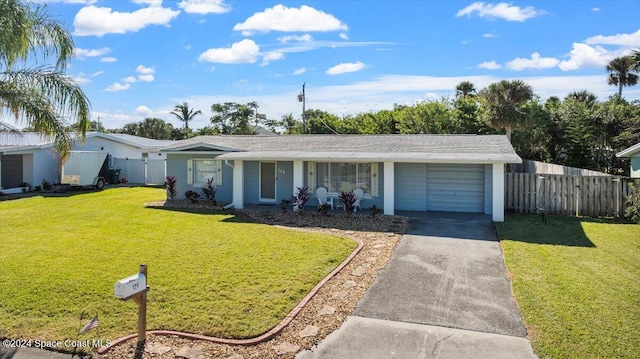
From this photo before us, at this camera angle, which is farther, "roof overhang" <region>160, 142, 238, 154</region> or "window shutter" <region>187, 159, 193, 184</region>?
"window shutter" <region>187, 159, 193, 184</region>

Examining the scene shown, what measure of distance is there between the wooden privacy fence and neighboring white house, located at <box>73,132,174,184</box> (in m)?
23.4

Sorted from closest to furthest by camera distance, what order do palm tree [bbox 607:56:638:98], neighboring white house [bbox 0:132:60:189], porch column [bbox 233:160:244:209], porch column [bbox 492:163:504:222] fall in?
1. porch column [bbox 492:163:504:222]
2. porch column [bbox 233:160:244:209]
3. neighboring white house [bbox 0:132:60:189]
4. palm tree [bbox 607:56:638:98]

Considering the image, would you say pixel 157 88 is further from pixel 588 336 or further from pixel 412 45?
pixel 588 336

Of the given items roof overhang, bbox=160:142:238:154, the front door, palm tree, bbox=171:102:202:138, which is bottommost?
the front door

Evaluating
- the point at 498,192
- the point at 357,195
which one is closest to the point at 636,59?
the point at 498,192

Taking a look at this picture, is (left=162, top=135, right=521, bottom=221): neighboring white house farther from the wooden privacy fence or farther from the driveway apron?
the driveway apron

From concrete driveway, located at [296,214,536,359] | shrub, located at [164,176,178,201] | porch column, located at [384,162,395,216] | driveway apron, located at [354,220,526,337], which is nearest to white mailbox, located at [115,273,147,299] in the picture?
concrete driveway, located at [296,214,536,359]

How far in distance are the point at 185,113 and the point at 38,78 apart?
53972 mm

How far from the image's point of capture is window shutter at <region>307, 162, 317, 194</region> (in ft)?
55.6

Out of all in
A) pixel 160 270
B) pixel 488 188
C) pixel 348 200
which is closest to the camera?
pixel 160 270

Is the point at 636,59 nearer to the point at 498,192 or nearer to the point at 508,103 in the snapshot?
the point at 498,192

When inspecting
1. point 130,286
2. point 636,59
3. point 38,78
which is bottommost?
point 130,286

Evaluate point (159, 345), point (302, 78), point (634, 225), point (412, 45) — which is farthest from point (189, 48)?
point (302, 78)

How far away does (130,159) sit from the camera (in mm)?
29609
